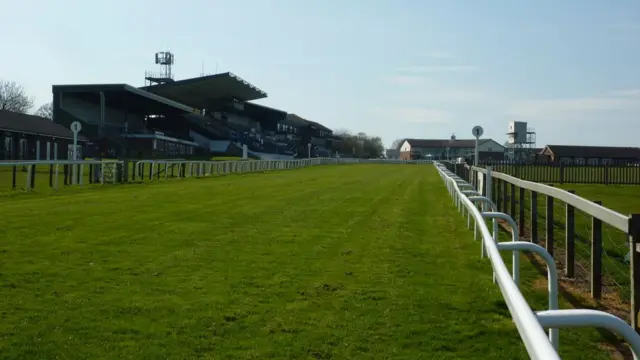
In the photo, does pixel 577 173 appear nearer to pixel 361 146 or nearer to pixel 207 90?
pixel 207 90

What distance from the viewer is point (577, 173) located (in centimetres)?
3412

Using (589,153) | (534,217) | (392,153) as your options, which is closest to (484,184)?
(534,217)

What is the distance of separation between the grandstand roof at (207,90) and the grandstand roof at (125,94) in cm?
355

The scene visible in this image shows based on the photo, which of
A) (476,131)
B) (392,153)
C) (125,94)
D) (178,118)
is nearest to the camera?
(476,131)

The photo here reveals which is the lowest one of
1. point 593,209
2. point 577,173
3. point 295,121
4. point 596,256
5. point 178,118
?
point 596,256

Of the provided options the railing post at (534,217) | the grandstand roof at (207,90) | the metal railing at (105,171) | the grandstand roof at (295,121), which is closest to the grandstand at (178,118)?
the grandstand roof at (207,90)

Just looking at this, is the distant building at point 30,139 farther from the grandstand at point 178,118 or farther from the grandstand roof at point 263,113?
the grandstand roof at point 263,113

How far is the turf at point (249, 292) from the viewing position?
4434 millimetres

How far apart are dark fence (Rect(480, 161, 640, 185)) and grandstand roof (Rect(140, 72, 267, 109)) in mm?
43929

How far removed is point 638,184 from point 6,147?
36574 mm

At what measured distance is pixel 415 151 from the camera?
13550cm

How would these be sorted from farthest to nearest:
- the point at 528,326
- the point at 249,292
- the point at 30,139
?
1. the point at 30,139
2. the point at 249,292
3. the point at 528,326

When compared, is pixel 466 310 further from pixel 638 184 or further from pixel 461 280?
pixel 638 184

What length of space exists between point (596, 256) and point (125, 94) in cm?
6046
